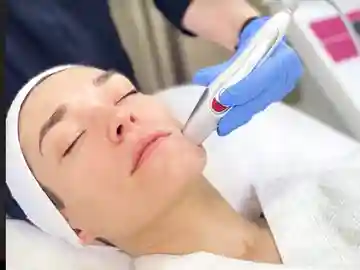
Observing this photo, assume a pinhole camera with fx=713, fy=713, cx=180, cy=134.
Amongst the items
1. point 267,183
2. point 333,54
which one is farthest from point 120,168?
point 333,54

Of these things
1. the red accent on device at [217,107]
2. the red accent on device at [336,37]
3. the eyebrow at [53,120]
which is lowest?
the red accent on device at [336,37]

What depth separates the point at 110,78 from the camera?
980 millimetres

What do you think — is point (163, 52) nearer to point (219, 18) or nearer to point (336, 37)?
point (219, 18)

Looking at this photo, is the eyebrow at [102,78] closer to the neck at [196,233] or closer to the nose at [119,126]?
the nose at [119,126]

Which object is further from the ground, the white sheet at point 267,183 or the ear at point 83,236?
the ear at point 83,236

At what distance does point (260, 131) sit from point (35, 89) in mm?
395

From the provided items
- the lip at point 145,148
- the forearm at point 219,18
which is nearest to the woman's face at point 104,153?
the lip at point 145,148

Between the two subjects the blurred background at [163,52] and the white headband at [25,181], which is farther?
the blurred background at [163,52]

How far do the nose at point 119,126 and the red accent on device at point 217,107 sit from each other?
0.11 meters

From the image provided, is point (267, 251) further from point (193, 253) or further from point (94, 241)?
point (94, 241)

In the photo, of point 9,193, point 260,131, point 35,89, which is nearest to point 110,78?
point 35,89

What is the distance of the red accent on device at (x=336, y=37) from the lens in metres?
1.14

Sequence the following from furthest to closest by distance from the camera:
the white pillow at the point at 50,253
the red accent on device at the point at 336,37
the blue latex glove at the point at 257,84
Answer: the red accent on device at the point at 336,37
the white pillow at the point at 50,253
the blue latex glove at the point at 257,84

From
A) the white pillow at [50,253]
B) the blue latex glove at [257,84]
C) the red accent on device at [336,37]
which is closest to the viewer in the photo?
the blue latex glove at [257,84]
